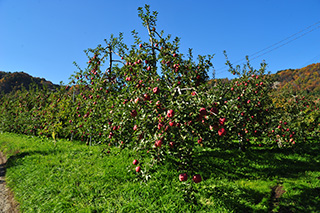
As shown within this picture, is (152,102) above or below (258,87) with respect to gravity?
below

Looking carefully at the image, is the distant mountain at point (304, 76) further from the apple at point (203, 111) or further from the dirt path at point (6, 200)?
the dirt path at point (6, 200)

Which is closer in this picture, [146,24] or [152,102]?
[152,102]

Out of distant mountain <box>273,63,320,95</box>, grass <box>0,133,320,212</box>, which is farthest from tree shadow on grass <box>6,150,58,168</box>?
distant mountain <box>273,63,320,95</box>

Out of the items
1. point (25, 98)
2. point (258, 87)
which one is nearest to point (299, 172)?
point (258, 87)

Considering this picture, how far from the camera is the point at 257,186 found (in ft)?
17.2

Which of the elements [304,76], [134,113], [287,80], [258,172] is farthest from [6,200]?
[304,76]

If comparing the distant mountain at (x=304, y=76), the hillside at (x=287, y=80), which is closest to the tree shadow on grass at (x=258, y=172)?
the hillside at (x=287, y=80)

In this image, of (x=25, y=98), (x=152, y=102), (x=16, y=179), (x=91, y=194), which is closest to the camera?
(x=152, y=102)

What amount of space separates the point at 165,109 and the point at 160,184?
2822 millimetres

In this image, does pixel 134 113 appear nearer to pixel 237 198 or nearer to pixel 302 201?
pixel 237 198

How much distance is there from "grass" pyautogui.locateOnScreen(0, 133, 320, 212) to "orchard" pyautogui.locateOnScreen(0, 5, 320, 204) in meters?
0.57

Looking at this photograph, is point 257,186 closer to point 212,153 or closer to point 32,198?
point 212,153

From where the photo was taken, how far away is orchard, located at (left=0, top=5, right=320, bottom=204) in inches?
105

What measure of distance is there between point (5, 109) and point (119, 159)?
1770 cm
